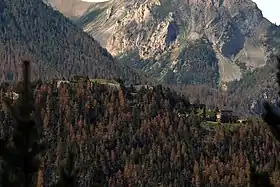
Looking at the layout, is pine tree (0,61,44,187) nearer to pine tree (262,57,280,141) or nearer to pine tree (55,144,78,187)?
pine tree (55,144,78,187)

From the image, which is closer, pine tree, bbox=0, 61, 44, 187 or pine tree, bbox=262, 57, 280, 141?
pine tree, bbox=262, 57, 280, 141

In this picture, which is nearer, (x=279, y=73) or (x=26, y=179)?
(x=279, y=73)

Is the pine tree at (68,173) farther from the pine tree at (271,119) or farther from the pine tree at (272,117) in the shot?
the pine tree at (272,117)

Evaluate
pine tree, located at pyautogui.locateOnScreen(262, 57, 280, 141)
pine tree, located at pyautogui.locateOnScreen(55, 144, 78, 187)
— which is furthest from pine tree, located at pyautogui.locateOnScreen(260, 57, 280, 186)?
pine tree, located at pyautogui.locateOnScreen(55, 144, 78, 187)

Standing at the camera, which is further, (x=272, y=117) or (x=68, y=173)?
(x=68, y=173)

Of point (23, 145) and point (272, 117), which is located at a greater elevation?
point (272, 117)

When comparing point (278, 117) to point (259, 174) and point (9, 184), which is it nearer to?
point (259, 174)

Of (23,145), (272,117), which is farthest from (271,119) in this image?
(23,145)

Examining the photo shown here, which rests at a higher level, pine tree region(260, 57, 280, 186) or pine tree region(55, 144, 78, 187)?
pine tree region(260, 57, 280, 186)

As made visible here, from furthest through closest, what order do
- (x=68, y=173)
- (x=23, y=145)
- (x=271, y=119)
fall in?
(x=68, y=173) → (x=23, y=145) → (x=271, y=119)

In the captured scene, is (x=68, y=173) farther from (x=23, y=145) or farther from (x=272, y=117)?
(x=272, y=117)

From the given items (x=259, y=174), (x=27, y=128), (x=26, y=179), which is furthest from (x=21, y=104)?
(x=259, y=174)
